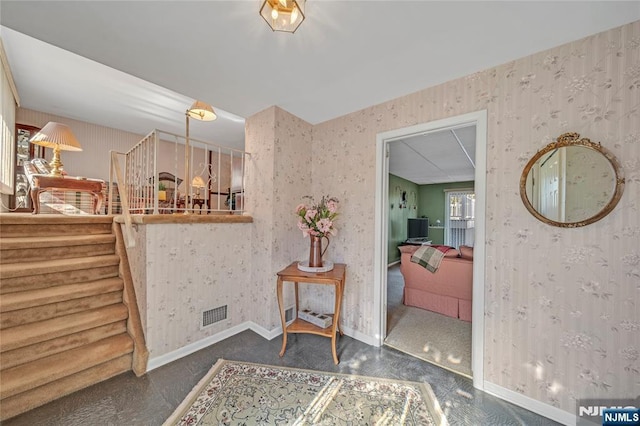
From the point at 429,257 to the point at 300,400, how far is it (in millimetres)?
2432

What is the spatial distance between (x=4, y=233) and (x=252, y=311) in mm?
2258

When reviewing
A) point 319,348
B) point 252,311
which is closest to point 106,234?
point 252,311

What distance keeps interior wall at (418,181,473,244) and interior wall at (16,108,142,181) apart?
8113 mm

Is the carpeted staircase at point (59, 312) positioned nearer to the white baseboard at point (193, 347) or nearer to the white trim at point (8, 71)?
the white baseboard at point (193, 347)

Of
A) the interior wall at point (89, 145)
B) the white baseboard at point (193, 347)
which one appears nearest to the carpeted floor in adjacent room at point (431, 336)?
the white baseboard at point (193, 347)

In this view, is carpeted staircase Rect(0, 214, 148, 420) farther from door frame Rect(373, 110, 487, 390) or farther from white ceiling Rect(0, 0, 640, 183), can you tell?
door frame Rect(373, 110, 487, 390)

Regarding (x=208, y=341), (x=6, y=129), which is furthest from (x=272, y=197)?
(x=6, y=129)

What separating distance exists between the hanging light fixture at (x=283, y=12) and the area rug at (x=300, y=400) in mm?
2282

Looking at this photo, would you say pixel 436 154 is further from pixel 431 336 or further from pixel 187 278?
pixel 187 278

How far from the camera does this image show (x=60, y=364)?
5.36ft

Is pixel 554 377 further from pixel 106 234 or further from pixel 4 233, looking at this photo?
pixel 4 233

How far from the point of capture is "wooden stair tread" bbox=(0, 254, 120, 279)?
1.74m

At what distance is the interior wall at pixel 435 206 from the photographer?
7.35 meters

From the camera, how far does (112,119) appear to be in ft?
13.6
